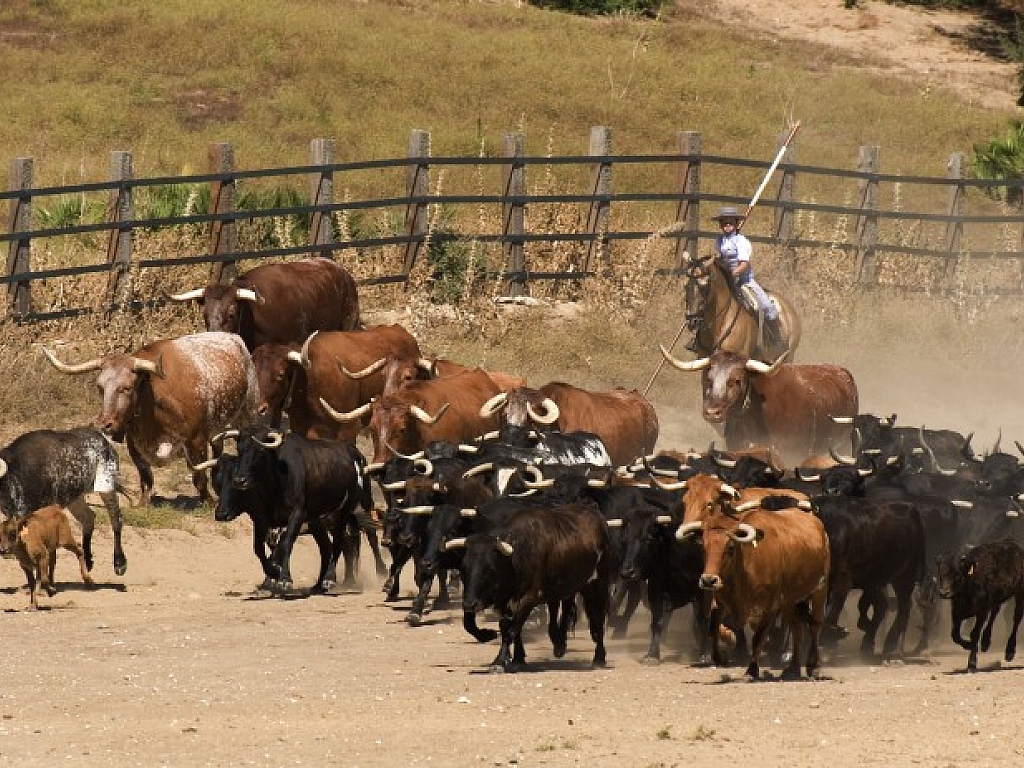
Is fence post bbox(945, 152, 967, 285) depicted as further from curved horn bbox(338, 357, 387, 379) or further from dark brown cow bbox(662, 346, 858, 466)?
curved horn bbox(338, 357, 387, 379)

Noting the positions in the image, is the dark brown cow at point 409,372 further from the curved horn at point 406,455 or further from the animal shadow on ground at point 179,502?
the animal shadow on ground at point 179,502

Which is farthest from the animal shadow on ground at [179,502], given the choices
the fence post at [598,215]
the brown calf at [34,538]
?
the fence post at [598,215]

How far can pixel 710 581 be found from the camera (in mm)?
14836

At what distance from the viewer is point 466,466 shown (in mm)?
18359

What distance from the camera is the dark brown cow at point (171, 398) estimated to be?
20766 millimetres

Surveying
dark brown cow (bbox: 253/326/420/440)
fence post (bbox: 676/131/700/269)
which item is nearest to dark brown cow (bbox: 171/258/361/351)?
dark brown cow (bbox: 253/326/420/440)

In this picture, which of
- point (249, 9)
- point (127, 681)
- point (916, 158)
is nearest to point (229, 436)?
point (127, 681)

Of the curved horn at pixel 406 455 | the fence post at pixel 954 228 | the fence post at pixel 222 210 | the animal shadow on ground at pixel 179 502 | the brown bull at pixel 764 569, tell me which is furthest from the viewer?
the fence post at pixel 954 228

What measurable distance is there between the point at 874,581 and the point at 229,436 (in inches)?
223

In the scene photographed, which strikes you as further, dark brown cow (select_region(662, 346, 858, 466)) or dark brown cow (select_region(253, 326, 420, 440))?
dark brown cow (select_region(662, 346, 858, 466))

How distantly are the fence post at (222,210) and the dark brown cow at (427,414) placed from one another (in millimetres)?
4825

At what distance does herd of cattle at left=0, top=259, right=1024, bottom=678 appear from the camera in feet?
51.6

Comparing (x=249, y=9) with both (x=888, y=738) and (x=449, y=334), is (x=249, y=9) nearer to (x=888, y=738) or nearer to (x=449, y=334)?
(x=449, y=334)

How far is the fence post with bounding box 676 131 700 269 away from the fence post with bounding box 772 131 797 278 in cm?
109
